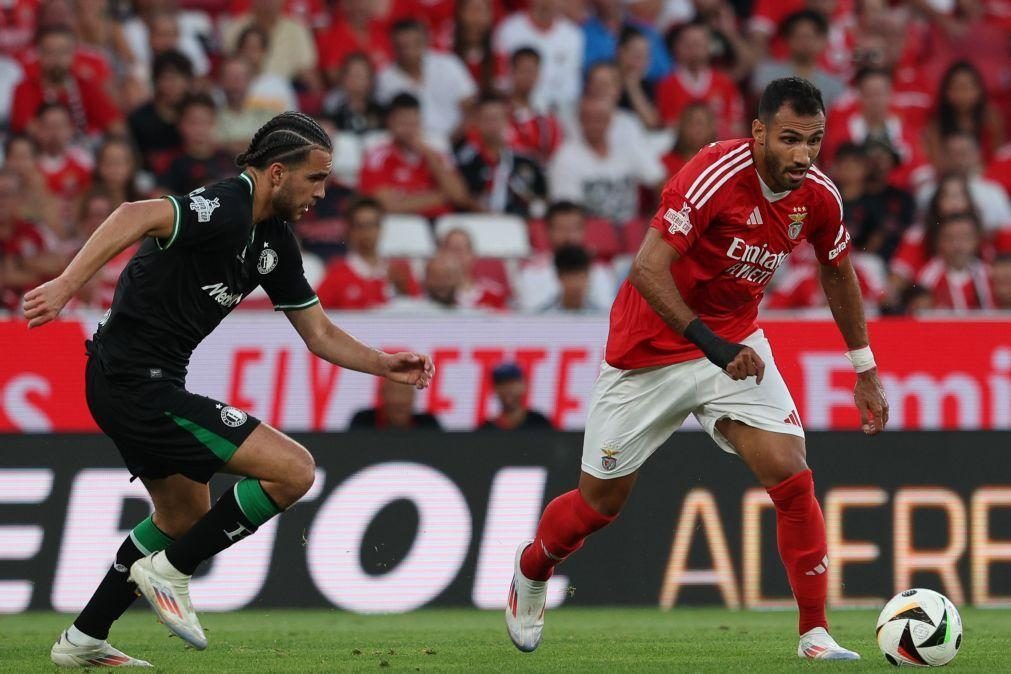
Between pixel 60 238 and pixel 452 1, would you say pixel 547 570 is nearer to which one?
pixel 60 238

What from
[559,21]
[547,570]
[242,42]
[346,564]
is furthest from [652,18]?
[547,570]

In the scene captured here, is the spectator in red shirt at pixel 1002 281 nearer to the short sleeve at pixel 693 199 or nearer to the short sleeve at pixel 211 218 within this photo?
the short sleeve at pixel 693 199

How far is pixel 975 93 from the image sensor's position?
15.8m

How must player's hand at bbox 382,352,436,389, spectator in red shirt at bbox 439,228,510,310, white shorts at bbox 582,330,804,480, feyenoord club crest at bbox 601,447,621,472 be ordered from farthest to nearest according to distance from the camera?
spectator in red shirt at bbox 439,228,510,310, feyenoord club crest at bbox 601,447,621,472, white shorts at bbox 582,330,804,480, player's hand at bbox 382,352,436,389

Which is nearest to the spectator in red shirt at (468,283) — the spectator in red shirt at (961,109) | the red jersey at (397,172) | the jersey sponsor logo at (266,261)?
the red jersey at (397,172)

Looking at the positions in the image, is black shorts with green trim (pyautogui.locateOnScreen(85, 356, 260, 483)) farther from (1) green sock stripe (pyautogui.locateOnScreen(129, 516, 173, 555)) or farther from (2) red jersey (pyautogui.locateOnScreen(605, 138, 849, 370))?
(2) red jersey (pyautogui.locateOnScreen(605, 138, 849, 370))

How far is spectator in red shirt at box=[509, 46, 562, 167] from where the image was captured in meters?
14.9

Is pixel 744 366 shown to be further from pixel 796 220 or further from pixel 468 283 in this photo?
pixel 468 283

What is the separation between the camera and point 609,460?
24.1 ft

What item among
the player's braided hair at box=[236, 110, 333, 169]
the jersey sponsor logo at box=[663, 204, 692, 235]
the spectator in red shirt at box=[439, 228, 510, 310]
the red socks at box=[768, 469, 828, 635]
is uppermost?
the player's braided hair at box=[236, 110, 333, 169]

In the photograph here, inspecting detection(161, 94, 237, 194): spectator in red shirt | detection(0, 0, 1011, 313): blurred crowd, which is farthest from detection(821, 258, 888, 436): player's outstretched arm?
detection(161, 94, 237, 194): spectator in red shirt

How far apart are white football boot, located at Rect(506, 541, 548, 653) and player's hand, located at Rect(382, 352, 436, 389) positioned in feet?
4.39

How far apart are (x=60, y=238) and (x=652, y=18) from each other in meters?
6.76

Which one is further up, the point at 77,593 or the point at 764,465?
the point at 764,465
